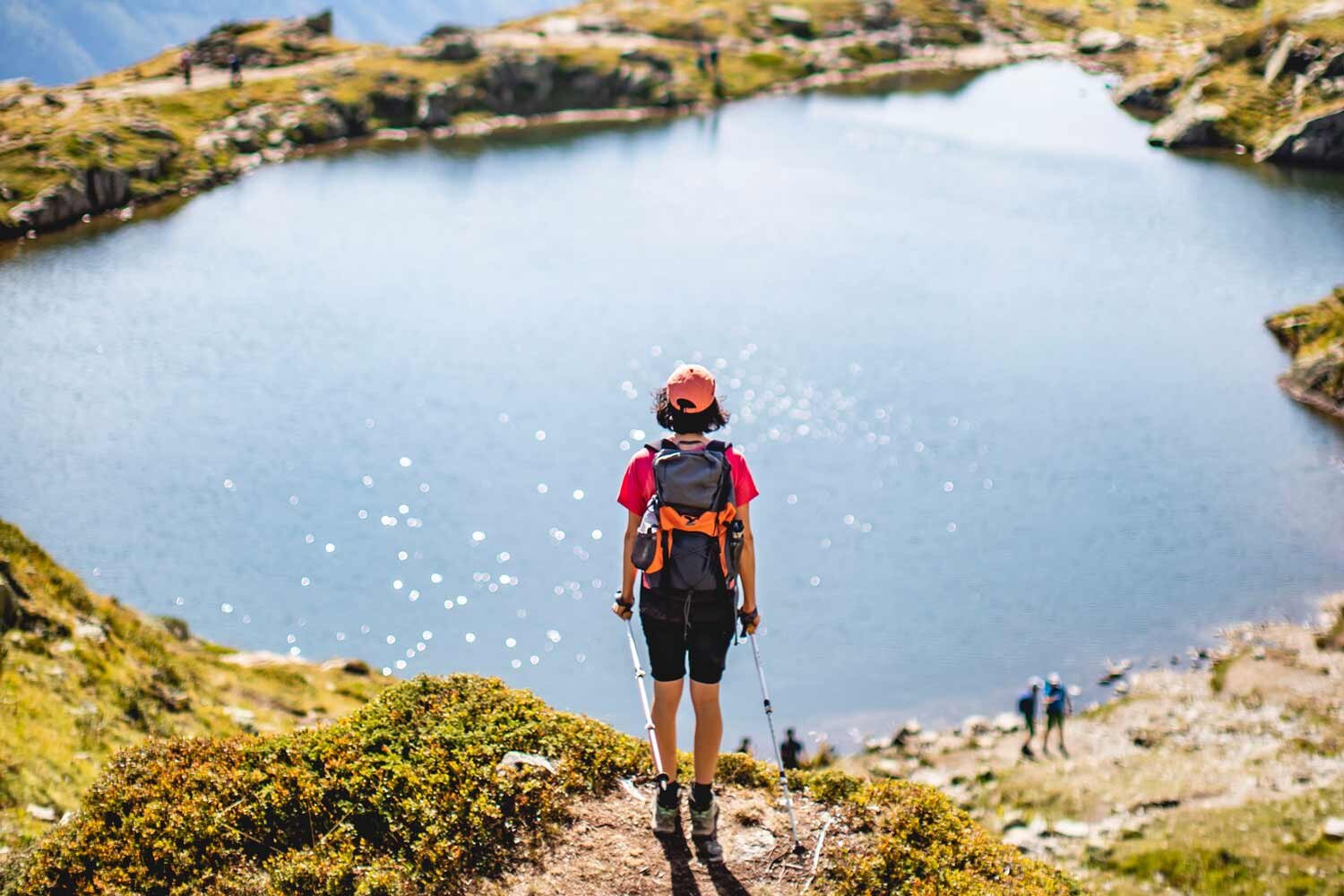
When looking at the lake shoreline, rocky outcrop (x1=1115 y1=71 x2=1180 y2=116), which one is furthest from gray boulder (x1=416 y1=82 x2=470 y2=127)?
rocky outcrop (x1=1115 y1=71 x2=1180 y2=116)

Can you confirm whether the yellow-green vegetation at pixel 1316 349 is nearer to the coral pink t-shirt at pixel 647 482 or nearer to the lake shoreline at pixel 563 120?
the coral pink t-shirt at pixel 647 482

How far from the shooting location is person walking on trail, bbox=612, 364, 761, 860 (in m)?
11.8

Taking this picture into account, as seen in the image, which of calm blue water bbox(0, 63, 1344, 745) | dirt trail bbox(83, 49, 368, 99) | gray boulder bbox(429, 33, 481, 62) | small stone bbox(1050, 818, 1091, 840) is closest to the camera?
small stone bbox(1050, 818, 1091, 840)

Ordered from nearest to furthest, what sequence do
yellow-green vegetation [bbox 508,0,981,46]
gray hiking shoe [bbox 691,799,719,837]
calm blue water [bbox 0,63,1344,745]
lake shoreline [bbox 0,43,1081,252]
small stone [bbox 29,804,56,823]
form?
gray hiking shoe [bbox 691,799,719,837]
small stone [bbox 29,804,56,823]
calm blue water [bbox 0,63,1344,745]
lake shoreline [bbox 0,43,1081,252]
yellow-green vegetation [bbox 508,0,981,46]

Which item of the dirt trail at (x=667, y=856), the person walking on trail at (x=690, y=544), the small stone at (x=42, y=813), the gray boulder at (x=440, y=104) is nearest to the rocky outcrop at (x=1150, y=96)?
the gray boulder at (x=440, y=104)

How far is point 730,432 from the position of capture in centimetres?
5509

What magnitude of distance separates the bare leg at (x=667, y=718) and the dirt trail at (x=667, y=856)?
919mm

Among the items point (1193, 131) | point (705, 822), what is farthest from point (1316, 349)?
point (705, 822)

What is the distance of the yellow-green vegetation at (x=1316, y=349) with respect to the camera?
60625mm

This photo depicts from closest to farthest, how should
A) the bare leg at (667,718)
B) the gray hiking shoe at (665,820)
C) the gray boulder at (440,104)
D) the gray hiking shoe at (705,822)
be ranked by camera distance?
the bare leg at (667,718)
the gray hiking shoe at (705,822)
the gray hiking shoe at (665,820)
the gray boulder at (440,104)

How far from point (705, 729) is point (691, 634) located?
1156 mm

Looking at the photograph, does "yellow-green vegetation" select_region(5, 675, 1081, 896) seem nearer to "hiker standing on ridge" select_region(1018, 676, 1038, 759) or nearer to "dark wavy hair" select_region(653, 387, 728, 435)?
"dark wavy hair" select_region(653, 387, 728, 435)

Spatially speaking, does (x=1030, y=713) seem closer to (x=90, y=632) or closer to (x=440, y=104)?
(x=90, y=632)

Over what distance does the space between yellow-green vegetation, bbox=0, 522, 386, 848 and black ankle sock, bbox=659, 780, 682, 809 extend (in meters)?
8.47
